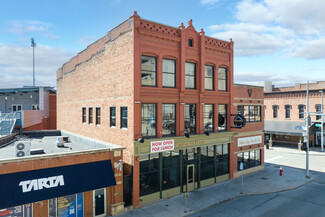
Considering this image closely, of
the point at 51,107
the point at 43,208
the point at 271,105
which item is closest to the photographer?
the point at 43,208

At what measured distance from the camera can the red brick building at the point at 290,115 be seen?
41219mm

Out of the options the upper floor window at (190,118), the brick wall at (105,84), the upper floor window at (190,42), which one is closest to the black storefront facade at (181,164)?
the upper floor window at (190,118)

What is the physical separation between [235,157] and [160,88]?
39.4 ft

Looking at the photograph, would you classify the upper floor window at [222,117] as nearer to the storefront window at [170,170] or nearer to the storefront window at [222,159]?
the storefront window at [222,159]

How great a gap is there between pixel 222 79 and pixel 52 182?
697 inches

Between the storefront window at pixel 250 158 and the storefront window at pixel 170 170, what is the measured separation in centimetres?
897

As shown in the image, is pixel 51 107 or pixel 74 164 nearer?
pixel 74 164

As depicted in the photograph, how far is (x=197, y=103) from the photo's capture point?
2077cm

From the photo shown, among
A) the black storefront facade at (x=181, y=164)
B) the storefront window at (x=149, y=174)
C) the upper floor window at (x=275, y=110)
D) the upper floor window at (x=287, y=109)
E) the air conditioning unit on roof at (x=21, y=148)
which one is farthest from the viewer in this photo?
the upper floor window at (x=275, y=110)

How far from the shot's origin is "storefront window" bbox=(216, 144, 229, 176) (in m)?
22.8

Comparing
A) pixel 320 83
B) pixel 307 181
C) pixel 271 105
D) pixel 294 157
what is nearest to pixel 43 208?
pixel 307 181

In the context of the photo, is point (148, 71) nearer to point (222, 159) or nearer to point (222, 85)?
point (222, 85)

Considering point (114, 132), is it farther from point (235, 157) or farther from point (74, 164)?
point (235, 157)

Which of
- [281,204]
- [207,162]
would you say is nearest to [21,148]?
[207,162]
